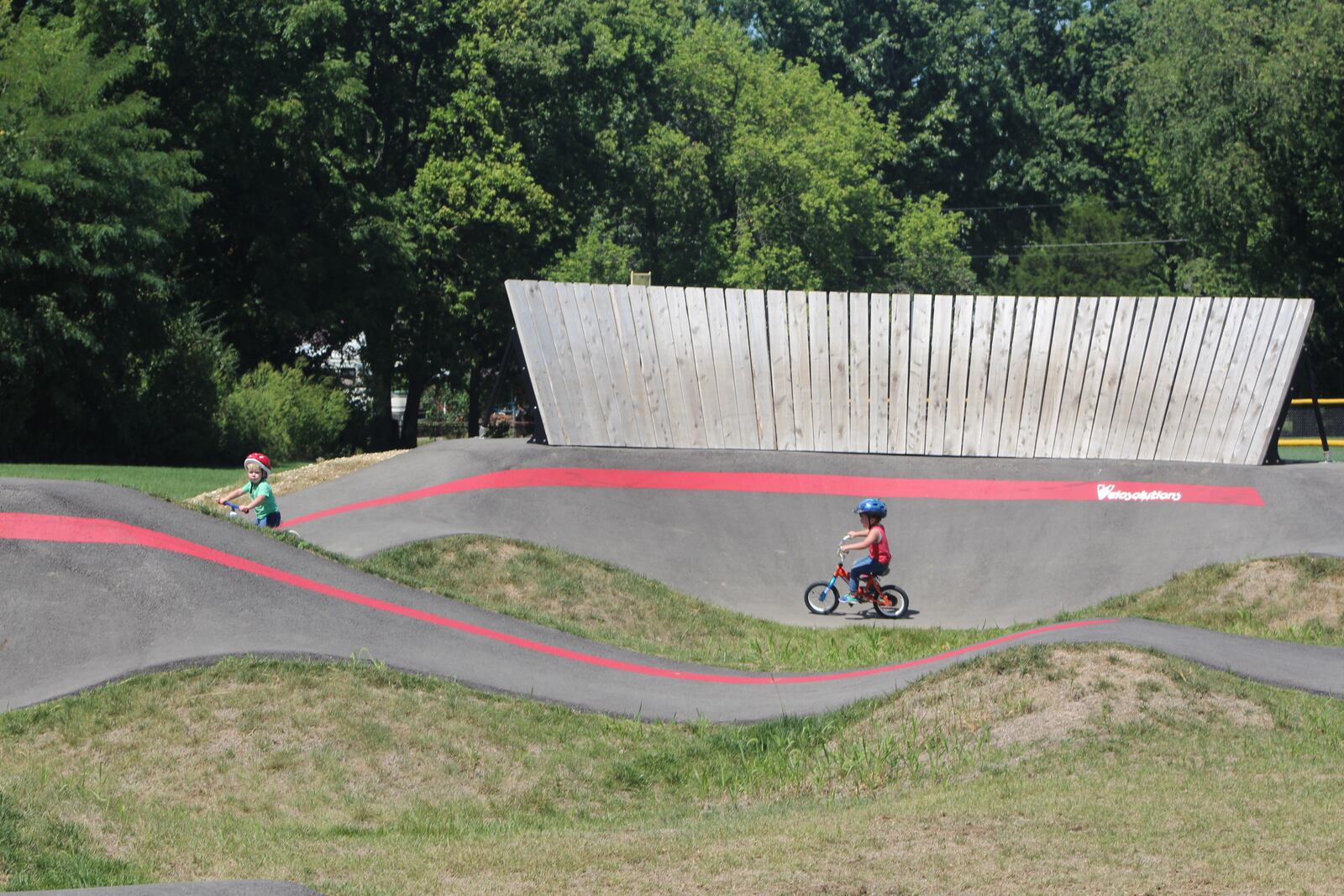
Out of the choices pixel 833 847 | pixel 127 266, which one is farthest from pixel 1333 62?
pixel 833 847

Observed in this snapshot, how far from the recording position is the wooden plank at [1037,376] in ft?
82.0

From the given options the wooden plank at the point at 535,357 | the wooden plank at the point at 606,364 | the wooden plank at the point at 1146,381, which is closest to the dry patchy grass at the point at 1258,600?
the wooden plank at the point at 1146,381

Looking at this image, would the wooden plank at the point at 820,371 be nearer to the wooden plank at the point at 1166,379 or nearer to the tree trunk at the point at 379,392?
the wooden plank at the point at 1166,379

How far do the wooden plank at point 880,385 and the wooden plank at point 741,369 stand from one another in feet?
6.66

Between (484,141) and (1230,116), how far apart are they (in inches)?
1025

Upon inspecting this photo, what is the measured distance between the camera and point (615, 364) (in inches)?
1003

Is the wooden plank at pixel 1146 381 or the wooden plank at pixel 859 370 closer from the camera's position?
the wooden plank at pixel 1146 381

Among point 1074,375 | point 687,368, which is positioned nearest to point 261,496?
point 687,368

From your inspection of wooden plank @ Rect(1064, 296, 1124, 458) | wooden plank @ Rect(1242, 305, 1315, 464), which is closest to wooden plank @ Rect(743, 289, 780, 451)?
wooden plank @ Rect(1064, 296, 1124, 458)

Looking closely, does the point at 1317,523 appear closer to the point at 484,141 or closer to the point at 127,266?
the point at 127,266

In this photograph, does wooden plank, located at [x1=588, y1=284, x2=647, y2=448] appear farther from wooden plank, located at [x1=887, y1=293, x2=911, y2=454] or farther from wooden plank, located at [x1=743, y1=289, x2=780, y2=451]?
wooden plank, located at [x1=887, y1=293, x2=911, y2=454]

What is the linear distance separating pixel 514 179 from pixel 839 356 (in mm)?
28590

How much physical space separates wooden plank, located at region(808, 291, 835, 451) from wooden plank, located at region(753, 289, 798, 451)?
0.37 meters

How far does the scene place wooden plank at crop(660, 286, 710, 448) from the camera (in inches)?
992
